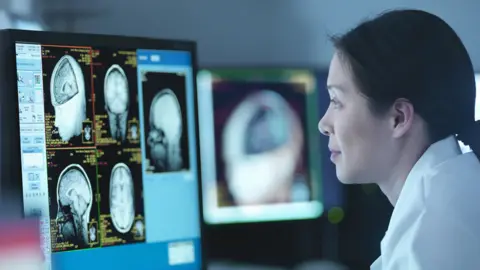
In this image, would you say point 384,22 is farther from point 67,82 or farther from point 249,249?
point 249,249

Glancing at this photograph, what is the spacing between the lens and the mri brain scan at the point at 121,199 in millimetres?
1194

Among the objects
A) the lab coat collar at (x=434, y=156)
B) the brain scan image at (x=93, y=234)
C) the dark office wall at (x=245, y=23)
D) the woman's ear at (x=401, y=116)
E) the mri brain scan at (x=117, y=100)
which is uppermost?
the dark office wall at (x=245, y=23)

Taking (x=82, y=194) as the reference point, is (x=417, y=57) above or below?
above

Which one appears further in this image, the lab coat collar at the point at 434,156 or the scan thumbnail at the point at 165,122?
the scan thumbnail at the point at 165,122

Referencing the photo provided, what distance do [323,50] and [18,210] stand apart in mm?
1577

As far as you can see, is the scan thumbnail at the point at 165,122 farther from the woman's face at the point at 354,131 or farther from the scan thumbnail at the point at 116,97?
the woman's face at the point at 354,131

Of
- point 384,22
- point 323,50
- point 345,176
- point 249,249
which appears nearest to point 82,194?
point 345,176

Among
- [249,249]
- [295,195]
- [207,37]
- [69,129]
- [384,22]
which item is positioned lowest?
[249,249]

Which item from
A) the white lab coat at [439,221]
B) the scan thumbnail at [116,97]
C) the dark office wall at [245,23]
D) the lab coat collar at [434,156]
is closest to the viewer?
the white lab coat at [439,221]

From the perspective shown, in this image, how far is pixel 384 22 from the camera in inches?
43.9

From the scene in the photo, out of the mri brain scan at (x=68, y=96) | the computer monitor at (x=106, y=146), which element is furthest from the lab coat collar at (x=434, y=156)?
the mri brain scan at (x=68, y=96)

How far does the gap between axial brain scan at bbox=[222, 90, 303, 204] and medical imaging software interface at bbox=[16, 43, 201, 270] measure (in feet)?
2.57

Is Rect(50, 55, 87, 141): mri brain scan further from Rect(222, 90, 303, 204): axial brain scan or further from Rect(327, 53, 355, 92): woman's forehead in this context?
Rect(222, 90, 303, 204): axial brain scan

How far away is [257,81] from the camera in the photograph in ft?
6.87
